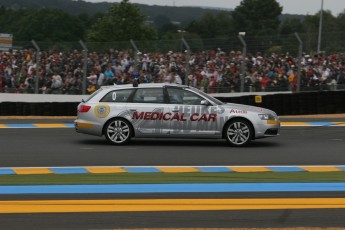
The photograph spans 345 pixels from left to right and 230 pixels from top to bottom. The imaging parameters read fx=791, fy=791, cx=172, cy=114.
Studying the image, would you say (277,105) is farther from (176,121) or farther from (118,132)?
(118,132)

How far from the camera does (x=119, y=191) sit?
10.9 m

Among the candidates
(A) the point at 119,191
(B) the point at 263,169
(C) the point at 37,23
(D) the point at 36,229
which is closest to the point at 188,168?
(B) the point at 263,169

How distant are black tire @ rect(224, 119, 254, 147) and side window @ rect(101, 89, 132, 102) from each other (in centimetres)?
214

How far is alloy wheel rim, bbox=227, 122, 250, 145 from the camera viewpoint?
15867 millimetres

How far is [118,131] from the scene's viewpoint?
15914 mm

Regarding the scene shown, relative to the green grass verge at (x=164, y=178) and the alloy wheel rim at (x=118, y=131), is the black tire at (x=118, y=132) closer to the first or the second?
the alloy wheel rim at (x=118, y=131)

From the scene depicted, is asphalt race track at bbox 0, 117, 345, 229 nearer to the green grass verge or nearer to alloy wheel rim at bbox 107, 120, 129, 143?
→ alloy wheel rim at bbox 107, 120, 129, 143

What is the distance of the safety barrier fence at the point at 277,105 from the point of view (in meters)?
22.7

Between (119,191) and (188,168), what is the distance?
261 cm

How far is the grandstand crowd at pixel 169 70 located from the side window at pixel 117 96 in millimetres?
8238

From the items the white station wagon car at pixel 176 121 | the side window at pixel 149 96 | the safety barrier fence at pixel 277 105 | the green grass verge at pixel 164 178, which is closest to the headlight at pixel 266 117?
the white station wagon car at pixel 176 121

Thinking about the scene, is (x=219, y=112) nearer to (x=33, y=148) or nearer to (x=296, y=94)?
(x=33, y=148)

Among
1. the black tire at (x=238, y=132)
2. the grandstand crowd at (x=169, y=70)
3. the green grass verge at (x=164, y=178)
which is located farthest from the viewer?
A: the grandstand crowd at (x=169, y=70)

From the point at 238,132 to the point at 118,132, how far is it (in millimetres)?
2414
